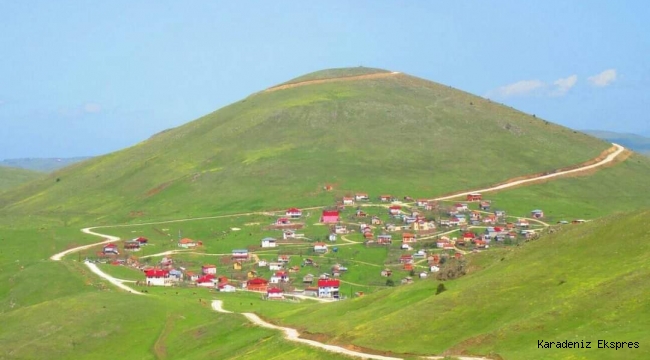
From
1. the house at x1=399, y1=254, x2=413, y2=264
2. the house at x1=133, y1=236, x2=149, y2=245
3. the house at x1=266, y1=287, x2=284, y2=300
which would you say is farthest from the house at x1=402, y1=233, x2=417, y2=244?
the house at x1=133, y1=236, x2=149, y2=245

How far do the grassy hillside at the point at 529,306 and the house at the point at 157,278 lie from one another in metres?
49.1

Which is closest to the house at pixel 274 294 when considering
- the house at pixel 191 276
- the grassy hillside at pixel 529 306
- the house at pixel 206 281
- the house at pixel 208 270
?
the house at pixel 206 281

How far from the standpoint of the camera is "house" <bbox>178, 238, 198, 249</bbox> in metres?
164

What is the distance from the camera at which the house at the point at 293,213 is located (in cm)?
18600

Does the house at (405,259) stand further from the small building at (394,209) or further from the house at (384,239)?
the small building at (394,209)

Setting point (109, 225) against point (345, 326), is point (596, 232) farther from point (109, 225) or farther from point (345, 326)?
point (109, 225)

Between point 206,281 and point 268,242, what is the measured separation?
31487mm

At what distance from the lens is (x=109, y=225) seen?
650 ft

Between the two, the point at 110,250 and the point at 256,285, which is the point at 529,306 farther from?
the point at 110,250

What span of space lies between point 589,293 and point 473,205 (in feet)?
449

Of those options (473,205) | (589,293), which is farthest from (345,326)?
(473,205)

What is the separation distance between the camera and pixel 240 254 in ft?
505

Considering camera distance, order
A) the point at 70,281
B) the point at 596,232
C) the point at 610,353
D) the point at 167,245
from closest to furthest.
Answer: the point at 610,353 → the point at 596,232 → the point at 70,281 → the point at 167,245

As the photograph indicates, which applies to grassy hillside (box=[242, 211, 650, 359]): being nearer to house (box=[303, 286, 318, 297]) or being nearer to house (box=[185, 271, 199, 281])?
house (box=[303, 286, 318, 297])
